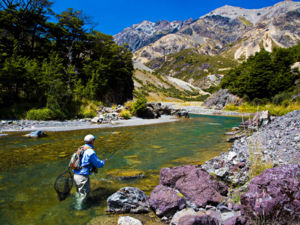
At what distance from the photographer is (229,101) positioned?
48281 millimetres

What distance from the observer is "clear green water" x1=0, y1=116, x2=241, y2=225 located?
4.66 meters

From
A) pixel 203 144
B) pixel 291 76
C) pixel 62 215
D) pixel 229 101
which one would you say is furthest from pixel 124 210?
pixel 229 101

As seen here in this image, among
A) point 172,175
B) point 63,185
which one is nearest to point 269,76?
point 172,175

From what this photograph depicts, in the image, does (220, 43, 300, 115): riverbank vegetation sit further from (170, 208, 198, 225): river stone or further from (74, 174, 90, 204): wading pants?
(74, 174, 90, 204): wading pants

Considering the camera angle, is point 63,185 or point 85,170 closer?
point 85,170

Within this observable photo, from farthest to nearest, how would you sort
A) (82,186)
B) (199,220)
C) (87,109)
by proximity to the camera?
(87,109), (82,186), (199,220)

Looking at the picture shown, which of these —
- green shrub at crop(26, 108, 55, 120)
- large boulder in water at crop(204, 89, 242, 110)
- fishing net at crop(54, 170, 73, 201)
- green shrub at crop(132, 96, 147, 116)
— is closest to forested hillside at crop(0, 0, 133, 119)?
green shrub at crop(26, 108, 55, 120)

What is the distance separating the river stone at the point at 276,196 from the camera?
11.0 ft

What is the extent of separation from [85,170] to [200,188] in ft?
10.4

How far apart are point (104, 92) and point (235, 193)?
32.7m

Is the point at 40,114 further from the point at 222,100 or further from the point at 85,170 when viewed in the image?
the point at 222,100

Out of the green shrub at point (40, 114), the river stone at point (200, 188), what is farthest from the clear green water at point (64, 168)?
the green shrub at point (40, 114)

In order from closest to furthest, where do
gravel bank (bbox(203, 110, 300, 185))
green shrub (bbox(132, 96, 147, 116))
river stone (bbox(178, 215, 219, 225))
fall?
1. river stone (bbox(178, 215, 219, 225))
2. gravel bank (bbox(203, 110, 300, 185))
3. green shrub (bbox(132, 96, 147, 116))

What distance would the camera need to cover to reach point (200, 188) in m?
5.00
